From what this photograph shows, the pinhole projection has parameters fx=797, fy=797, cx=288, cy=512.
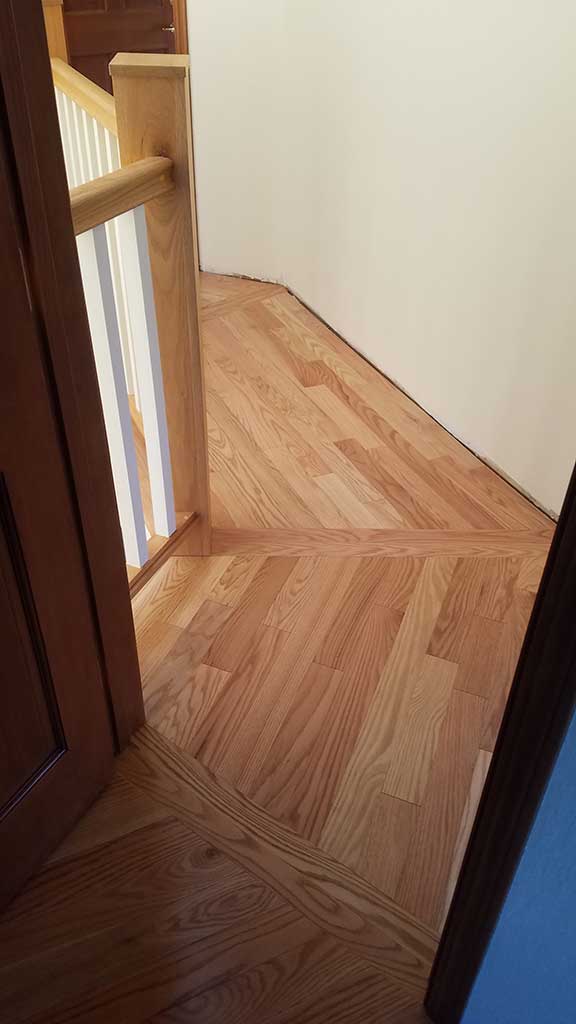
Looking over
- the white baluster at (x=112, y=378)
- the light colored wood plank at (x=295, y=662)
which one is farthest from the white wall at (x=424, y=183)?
the white baluster at (x=112, y=378)

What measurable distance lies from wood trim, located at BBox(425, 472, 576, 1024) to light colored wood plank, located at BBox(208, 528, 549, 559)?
1.08m

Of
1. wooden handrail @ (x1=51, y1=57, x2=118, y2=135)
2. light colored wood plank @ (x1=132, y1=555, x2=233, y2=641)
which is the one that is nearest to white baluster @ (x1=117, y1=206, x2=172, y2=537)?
light colored wood plank @ (x1=132, y1=555, x2=233, y2=641)

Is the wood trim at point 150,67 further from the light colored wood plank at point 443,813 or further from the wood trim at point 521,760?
the light colored wood plank at point 443,813

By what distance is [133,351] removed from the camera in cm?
169

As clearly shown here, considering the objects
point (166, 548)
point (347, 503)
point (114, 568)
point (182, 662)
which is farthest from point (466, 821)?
point (347, 503)

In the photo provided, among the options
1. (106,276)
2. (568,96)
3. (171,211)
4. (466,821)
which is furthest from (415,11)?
(466,821)

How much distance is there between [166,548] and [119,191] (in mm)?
795

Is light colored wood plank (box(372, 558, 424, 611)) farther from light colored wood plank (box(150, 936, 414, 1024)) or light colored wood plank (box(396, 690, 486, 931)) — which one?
light colored wood plank (box(150, 936, 414, 1024))

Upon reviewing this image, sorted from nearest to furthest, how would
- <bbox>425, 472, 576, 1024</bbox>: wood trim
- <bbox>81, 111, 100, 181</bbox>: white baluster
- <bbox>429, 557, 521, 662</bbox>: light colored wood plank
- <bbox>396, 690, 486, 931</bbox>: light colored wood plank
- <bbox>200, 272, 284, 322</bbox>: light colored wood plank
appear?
<bbox>425, 472, 576, 1024</bbox>: wood trim → <bbox>396, 690, 486, 931</bbox>: light colored wood plank → <bbox>429, 557, 521, 662</bbox>: light colored wood plank → <bbox>81, 111, 100, 181</bbox>: white baluster → <bbox>200, 272, 284, 322</bbox>: light colored wood plank

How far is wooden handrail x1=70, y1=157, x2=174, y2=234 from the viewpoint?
123 centimetres

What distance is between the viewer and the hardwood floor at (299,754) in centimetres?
119

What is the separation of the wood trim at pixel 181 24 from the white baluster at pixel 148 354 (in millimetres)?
2087

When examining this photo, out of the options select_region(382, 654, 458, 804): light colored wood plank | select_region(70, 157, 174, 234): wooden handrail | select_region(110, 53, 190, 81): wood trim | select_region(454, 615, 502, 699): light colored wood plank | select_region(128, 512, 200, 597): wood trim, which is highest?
select_region(110, 53, 190, 81): wood trim

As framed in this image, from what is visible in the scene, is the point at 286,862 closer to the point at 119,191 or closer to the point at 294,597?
the point at 294,597
